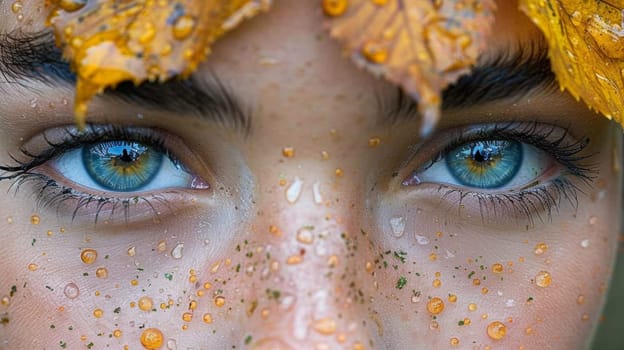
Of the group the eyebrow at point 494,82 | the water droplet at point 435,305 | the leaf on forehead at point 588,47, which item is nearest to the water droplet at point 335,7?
the eyebrow at point 494,82

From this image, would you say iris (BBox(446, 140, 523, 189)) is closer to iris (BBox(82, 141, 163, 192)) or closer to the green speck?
the green speck

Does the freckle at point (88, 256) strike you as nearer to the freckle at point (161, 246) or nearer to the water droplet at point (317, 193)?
the freckle at point (161, 246)

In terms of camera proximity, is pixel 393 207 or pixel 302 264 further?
pixel 393 207

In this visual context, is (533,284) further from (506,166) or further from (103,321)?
(103,321)

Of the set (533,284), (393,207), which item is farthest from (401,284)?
(533,284)

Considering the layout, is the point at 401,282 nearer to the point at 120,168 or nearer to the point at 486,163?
the point at 486,163

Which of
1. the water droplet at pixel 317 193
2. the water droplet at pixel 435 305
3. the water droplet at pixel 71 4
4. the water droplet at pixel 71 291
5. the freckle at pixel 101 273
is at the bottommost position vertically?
the water droplet at pixel 435 305
